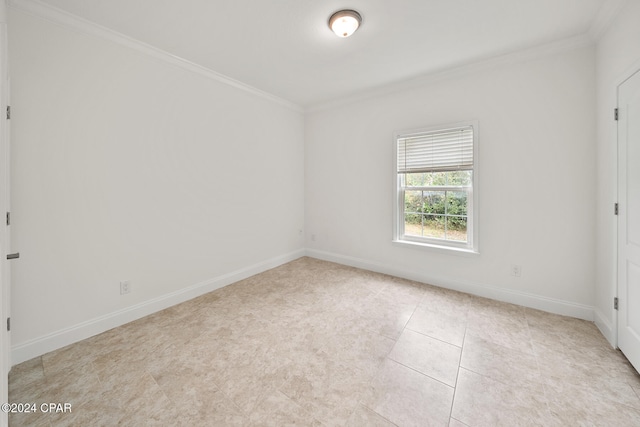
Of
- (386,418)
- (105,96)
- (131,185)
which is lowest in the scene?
(386,418)

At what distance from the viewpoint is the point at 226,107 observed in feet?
10.7

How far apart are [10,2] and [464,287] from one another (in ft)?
16.0

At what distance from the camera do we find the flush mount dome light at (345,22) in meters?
2.03

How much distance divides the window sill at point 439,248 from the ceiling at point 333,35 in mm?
2188

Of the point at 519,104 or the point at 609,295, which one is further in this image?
the point at 519,104

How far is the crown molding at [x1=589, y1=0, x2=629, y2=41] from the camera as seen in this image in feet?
6.20

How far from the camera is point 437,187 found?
3246 mm

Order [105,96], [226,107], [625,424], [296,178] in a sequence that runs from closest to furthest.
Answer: [625,424] < [105,96] < [226,107] < [296,178]

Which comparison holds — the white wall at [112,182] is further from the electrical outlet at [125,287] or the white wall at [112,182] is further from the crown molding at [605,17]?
the crown molding at [605,17]

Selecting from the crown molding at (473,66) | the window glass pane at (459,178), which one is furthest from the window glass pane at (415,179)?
the crown molding at (473,66)

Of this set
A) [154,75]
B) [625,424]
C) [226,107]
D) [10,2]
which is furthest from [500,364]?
[10,2]

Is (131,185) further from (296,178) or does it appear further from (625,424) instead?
(625,424)

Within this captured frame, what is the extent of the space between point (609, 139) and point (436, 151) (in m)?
1.48

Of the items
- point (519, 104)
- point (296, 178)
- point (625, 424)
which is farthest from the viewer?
point (296, 178)
